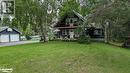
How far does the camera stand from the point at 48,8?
159 ft

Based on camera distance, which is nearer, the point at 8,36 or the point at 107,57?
the point at 107,57

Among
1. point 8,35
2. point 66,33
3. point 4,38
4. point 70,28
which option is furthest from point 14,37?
point 70,28

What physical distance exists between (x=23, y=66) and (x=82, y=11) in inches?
1882

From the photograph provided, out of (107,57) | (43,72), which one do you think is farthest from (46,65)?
(107,57)

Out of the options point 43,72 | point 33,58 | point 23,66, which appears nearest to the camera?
point 43,72

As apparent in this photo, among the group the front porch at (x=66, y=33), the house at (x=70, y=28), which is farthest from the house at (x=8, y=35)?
the house at (x=70, y=28)

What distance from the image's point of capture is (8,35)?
6059cm

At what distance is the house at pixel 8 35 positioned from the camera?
58594mm

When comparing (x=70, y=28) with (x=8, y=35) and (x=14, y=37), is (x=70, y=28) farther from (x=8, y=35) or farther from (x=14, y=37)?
(x=14, y=37)

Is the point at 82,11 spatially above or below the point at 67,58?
above

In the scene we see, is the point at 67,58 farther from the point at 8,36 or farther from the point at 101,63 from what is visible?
the point at 8,36

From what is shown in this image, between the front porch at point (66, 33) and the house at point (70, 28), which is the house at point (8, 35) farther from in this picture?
the house at point (70, 28)

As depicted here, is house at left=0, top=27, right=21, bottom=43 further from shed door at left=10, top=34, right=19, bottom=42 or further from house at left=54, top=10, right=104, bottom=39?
house at left=54, top=10, right=104, bottom=39

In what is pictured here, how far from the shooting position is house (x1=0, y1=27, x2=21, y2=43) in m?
58.6
